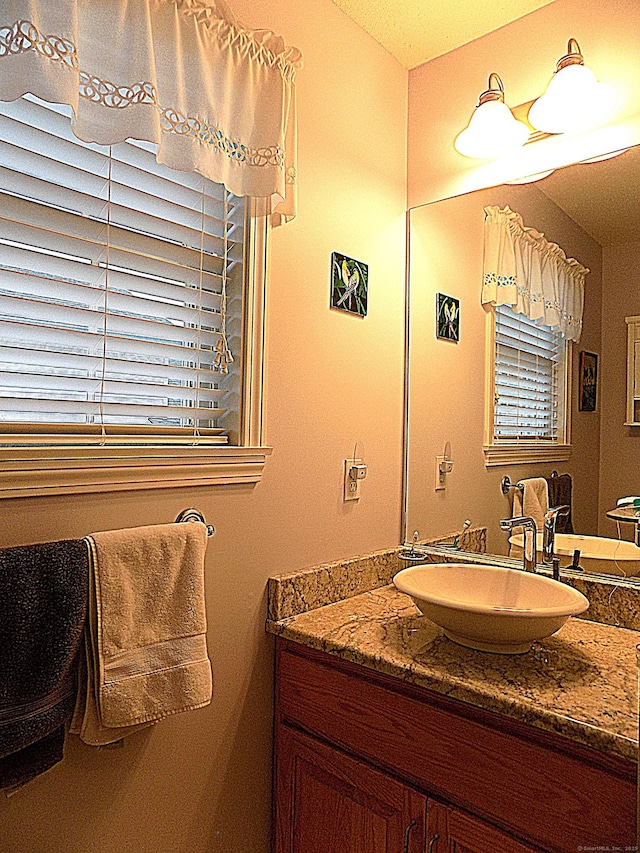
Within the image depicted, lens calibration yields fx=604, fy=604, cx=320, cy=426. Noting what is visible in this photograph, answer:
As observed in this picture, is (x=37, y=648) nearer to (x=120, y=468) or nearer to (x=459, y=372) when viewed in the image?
(x=120, y=468)

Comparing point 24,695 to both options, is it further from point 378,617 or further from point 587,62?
point 587,62

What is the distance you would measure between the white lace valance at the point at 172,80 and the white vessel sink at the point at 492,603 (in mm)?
929

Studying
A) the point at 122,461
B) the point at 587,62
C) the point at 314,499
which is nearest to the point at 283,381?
the point at 314,499

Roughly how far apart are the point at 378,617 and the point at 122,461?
0.76 m

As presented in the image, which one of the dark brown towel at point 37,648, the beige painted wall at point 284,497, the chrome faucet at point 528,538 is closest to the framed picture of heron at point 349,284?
the beige painted wall at point 284,497

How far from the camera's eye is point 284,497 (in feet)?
5.07

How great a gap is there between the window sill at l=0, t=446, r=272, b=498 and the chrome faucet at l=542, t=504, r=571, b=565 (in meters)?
0.79

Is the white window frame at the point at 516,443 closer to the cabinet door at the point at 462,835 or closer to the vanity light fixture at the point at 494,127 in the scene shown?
the vanity light fixture at the point at 494,127

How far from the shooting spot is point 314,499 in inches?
64.0

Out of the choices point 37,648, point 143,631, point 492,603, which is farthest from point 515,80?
point 37,648

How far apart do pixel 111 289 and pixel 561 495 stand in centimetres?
124

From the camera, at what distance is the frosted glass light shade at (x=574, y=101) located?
1489mm

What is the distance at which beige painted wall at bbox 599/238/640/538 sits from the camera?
1.54 meters

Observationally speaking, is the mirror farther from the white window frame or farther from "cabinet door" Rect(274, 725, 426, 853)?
"cabinet door" Rect(274, 725, 426, 853)
